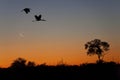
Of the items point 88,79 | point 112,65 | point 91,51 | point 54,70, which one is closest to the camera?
point 88,79

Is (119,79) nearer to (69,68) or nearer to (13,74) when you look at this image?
(69,68)

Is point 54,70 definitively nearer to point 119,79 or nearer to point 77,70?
point 77,70

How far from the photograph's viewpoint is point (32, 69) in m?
33.1

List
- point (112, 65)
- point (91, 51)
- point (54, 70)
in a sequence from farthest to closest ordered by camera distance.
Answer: point (91, 51) → point (112, 65) → point (54, 70)

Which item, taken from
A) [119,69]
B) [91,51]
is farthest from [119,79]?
[91,51]

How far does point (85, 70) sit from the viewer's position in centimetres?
3325

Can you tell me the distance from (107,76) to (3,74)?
9365 millimetres

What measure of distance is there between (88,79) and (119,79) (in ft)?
8.98

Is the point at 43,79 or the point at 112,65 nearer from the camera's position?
the point at 43,79

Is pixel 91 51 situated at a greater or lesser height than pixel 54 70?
greater

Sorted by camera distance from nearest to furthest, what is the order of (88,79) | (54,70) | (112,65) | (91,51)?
(88,79)
(54,70)
(112,65)
(91,51)

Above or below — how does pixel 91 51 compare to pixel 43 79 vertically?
above

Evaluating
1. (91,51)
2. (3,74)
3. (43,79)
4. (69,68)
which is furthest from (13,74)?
(91,51)

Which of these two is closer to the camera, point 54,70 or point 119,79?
point 119,79
